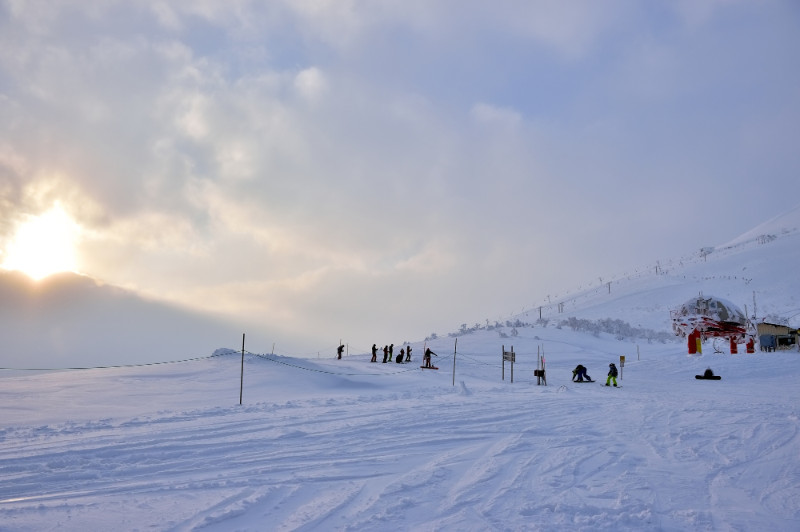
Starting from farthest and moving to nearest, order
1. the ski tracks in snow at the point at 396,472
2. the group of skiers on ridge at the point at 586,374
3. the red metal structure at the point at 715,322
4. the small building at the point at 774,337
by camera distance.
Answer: the small building at the point at 774,337, the red metal structure at the point at 715,322, the group of skiers on ridge at the point at 586,374, the ski tracks in snow at the point at 396,472

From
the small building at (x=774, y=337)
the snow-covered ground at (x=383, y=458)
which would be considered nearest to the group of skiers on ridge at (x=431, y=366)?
the snow-covered ground at (x=383, y=458)

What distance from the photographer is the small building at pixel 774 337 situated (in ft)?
138

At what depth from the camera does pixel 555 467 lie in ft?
25.4

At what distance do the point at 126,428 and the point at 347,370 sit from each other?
15759 millimetres

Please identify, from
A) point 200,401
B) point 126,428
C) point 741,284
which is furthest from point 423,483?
point 741,284

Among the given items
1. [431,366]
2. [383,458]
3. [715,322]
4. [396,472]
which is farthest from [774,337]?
[396,472]

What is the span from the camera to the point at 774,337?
139ft

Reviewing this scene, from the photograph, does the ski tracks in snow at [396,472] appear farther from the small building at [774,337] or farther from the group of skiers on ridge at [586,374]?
the small building at [774,337]

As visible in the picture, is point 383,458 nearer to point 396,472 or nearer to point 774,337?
point 396,472

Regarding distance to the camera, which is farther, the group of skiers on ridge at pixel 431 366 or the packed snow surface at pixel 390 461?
the group of skiers on ridge at pixel 431 366

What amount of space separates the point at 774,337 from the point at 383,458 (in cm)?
4564

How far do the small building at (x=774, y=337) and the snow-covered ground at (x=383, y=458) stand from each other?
25.6 m

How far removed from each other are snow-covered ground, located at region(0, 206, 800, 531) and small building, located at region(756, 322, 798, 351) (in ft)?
84.0

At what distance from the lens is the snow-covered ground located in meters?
5.56
